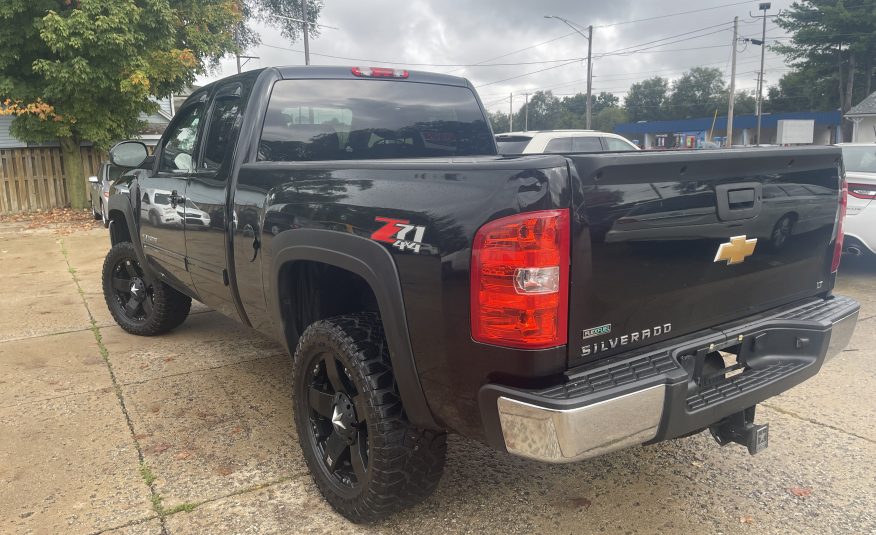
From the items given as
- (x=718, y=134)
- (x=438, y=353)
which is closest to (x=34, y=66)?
(x=438, y=353)

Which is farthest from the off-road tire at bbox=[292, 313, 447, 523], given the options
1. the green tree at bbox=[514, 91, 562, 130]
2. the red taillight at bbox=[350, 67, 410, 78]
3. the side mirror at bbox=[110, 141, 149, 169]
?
the green tree at bbox=[514, 91, 562, 130]

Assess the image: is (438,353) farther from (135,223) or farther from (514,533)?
(135,223)

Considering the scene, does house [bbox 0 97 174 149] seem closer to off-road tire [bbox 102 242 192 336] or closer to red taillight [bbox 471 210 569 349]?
off-road tire [bbox 102 242 192 336]

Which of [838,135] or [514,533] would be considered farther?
[838,135]

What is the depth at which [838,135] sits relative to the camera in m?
45.3

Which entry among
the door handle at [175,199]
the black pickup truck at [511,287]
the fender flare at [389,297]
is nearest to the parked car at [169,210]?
the door handle at [175,199]

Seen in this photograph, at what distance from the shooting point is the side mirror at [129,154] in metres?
4.98

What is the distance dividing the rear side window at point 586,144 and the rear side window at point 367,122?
21.7 ft

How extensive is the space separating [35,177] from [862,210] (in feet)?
57.3

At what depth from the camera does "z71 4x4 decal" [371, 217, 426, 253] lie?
226 centimetres

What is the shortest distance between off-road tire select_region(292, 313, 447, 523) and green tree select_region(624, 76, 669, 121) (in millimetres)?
100027

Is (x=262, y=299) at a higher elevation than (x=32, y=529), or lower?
higher

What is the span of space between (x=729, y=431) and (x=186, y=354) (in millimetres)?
3933

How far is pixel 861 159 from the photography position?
7.41 meters
